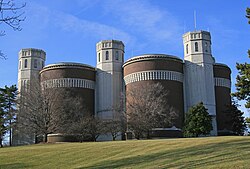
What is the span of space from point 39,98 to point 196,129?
69.5 ft

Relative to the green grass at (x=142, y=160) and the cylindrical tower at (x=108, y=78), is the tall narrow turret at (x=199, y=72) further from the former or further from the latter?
the green grass at (x=142, y=160)

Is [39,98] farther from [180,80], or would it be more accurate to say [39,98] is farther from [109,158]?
[109,158]

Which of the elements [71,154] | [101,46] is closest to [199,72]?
[101,46]

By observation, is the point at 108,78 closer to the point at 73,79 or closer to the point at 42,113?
the point at 73,79

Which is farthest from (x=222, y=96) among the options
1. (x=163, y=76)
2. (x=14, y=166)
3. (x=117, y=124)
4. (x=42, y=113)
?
(x=14, y=166)

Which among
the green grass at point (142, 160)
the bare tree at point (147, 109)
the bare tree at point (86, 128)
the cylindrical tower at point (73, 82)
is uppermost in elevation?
the cylindrical tower at point (73, 82)

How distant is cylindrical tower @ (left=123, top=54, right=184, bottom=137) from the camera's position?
56750 millimetres

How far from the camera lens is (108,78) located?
63.1 m

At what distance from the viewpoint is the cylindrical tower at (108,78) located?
62.5 metres

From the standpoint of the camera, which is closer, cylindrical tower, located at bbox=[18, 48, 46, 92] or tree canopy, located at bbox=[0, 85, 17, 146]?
tree canopy, located at bbox=[0, 85, 17, 146]

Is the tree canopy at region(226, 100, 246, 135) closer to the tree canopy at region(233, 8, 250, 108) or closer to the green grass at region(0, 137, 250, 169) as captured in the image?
the tree canopy at region(233, 8, 250, 108)

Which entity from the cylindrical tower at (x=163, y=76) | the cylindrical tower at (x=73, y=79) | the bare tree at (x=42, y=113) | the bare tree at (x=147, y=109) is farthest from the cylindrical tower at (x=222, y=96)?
the bare tree at (x=42, y=113)

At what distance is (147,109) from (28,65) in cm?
2752

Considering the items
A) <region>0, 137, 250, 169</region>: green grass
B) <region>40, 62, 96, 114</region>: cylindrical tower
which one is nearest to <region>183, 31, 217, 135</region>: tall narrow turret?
<region>40, 62, 96, 114</region>: cylindrical tower
